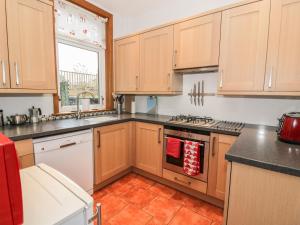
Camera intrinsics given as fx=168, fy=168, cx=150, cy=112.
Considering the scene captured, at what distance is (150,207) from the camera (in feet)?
6.10

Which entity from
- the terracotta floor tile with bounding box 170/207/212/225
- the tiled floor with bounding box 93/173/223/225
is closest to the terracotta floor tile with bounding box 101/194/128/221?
the tiled floor with bounding box 93/173/223/225

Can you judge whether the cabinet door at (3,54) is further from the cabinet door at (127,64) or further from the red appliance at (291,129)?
the red appliance at (291,129)

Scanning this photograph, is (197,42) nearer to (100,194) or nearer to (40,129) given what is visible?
(40,129)

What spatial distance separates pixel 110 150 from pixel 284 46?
7.14 feet

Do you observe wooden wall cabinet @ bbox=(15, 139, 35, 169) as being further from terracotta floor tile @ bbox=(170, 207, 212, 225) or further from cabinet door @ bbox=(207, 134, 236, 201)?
cabinet door @ bbox=(207, 134, 236, 201)

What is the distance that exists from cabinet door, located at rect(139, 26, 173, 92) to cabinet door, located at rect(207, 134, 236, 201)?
970mm

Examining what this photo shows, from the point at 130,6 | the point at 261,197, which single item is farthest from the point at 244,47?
the point at 130,6

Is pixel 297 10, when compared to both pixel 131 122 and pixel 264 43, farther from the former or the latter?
pixel 131 122

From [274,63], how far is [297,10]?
45cm

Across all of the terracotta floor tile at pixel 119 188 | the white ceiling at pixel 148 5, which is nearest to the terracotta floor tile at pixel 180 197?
the terracotta floor tile at pixel 119 188

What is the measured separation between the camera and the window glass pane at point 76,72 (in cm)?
233

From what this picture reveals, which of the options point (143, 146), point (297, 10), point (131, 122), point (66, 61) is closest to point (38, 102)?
point (66, 61)

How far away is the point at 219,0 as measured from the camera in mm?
2172

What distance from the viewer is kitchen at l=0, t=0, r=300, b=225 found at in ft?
3.81
